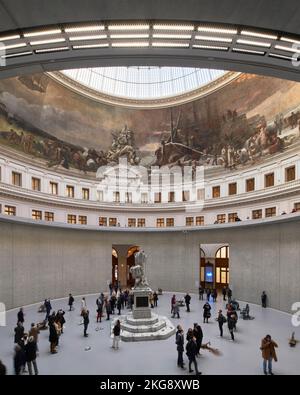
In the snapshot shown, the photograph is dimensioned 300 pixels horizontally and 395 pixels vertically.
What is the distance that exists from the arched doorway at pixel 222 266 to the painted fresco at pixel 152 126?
9451 millimetres

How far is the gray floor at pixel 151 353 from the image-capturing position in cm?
1030

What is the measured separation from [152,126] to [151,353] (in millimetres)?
25725

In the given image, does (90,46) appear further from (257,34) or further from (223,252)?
(223,252)

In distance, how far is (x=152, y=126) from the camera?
3331 cm

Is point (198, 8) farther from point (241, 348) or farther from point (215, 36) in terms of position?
point (241, 348)

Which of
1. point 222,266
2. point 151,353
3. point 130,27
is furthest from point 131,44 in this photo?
point 222,266

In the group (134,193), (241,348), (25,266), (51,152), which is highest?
(51,152)

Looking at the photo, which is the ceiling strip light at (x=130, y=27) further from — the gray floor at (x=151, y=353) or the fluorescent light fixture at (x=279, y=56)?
the gray floor at (x=151, y=353)

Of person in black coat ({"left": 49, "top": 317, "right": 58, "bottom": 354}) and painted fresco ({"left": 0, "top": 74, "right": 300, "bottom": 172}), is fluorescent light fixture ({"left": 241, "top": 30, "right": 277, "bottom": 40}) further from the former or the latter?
painted fresco ({"left": 0, "top": 74, "right": 300, "bottom": 172})

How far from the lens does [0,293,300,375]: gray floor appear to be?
10.3 meters

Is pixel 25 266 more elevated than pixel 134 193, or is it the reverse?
pixel 134 193
